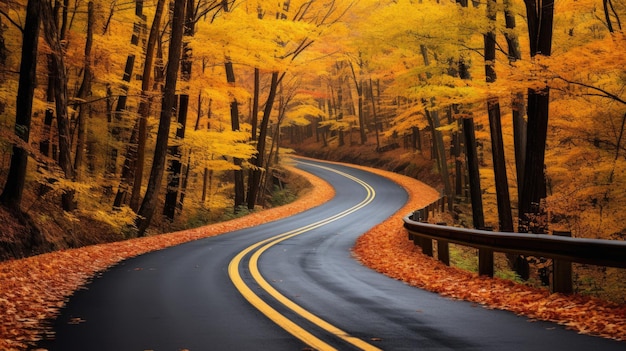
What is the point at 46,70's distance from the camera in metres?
20.7

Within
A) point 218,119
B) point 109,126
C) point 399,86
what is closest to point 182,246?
point 109,126

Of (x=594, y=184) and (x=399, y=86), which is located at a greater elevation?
(x=399, y=86)

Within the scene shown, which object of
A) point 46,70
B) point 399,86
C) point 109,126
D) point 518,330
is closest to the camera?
point 518,330

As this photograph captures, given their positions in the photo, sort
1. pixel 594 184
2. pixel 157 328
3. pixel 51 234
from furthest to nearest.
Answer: pixel 594 184 < pixel 51 234 < pixel 157 328

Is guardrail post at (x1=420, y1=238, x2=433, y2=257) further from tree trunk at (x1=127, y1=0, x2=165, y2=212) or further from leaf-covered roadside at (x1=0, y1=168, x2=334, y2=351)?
tree trunk at (x1=127, y1=0, x2=165, y2=212)

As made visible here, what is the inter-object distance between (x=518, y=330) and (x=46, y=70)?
19.9 metres

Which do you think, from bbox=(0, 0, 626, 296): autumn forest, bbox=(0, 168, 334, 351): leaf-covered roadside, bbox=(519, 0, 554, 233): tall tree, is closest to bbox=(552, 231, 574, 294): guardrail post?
bbox=(0, 168, 334, 351): leaf-covered roadside

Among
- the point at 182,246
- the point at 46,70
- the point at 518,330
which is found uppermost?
the point at 46,70

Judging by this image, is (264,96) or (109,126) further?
(264,96)

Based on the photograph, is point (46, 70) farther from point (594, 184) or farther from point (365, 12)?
point (594, 184)

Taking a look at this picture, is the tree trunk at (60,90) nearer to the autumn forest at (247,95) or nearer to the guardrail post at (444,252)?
the autumn forest at (247,95)

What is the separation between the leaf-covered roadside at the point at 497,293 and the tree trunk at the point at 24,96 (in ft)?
29.6

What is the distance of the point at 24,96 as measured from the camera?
47.0 feet

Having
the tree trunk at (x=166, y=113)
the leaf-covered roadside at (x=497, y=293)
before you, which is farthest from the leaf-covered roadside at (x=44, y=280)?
the leaf-covered roadside at (x=497, y=293)
